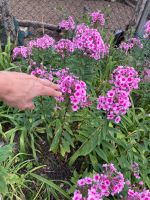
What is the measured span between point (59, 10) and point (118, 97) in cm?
353

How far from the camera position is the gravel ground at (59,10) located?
→ 5637 mm

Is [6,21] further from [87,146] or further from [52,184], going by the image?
[52,184]

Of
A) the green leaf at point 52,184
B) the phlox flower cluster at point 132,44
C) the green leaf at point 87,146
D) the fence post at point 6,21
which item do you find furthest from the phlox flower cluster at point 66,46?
the fence post at point 6,21

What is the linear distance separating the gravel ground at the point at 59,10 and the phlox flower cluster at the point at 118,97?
113 inches

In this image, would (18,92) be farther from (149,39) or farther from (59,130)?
(149,39)

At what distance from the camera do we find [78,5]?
6.00m

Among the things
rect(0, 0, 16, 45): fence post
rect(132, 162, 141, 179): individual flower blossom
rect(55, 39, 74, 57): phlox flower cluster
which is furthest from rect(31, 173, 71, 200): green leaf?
rect(0, 0, 16, 45): fence post

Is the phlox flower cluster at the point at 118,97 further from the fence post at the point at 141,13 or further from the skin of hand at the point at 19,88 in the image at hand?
the fence post at the point at 141,13

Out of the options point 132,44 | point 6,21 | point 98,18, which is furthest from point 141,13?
point 6,21

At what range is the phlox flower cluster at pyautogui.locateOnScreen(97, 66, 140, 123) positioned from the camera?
8.35ft

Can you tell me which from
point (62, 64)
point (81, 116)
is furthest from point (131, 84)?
point (62, 64)

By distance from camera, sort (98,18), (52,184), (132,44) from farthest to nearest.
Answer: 1. (132,44)
2. (98,18)
3. (52,184)

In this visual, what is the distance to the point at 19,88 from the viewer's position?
1.92 m

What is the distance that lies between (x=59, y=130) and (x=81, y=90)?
0.64m
